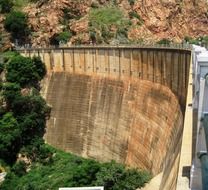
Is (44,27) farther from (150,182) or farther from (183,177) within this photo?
(183,177)

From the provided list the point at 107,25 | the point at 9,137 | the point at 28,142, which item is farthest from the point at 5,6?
the point at 9,137

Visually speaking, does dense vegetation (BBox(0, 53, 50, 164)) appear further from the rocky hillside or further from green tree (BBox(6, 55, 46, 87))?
the rocky hillside

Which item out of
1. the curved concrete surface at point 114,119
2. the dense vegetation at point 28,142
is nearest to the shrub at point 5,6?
the dense vegetation at point 28,142

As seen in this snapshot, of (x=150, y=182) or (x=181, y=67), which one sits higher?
(x=181, y=67)

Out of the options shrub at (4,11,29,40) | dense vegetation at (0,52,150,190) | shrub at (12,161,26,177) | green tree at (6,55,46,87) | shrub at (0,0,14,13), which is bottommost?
shrub at (12,161,26,177)

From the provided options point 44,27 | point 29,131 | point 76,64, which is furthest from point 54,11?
point 29,131

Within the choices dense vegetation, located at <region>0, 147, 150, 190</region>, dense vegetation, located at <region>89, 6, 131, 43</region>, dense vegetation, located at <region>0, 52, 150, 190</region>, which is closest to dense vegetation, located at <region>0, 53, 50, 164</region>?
dense vegetation, located at <region>0, 52, 150, 190</region>

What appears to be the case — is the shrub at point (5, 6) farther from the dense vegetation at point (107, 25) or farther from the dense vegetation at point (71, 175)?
the dense vegetation at point (71, 175)
